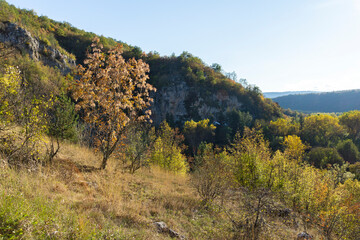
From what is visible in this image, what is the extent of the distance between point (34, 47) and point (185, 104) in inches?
1980

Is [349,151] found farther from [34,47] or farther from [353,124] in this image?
[34,47]

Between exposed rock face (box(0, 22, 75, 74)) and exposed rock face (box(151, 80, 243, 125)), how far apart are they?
3322 centimetres

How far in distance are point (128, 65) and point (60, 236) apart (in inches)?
231

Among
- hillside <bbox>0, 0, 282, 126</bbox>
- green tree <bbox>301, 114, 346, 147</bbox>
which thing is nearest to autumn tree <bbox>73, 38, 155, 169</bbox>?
green tree <bbox>301, 114, 346, 147</bbox>

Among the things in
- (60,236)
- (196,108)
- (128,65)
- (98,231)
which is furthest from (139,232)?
(196,108)

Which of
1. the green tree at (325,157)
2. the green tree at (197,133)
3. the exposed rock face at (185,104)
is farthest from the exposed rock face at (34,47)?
the green tree at (325,157)

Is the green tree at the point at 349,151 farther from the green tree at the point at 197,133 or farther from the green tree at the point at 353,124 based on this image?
the green tree at the point at 197,133

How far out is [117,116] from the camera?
23.1 ft

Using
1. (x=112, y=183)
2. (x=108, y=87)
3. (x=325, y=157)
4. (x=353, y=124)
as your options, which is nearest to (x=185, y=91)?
(x=325, y=157)

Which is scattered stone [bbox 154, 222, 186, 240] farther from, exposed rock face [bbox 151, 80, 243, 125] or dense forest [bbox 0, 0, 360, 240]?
exposed rock face [bbox 151, 80, 243, 125]

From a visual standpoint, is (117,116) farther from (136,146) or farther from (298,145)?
(298,145)

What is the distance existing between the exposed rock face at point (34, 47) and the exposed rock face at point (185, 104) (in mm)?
33221

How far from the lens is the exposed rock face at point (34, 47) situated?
126ft

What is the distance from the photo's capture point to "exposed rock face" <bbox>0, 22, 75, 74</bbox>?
1508 inches
